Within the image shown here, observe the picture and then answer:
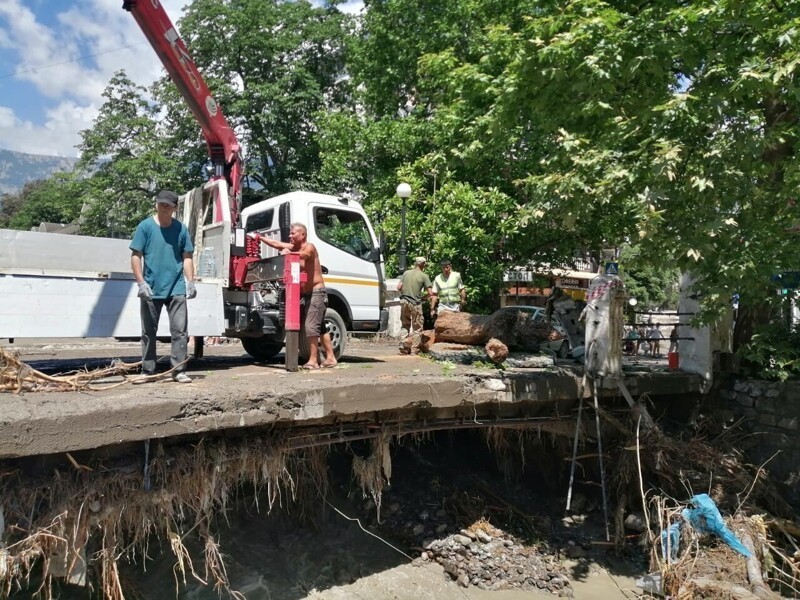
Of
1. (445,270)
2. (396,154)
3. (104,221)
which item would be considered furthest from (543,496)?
(104,221)

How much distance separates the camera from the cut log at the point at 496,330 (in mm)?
8344

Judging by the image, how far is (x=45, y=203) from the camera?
31812 mm

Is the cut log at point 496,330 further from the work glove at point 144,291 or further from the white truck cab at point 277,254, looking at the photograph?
the work glove at point 144,291

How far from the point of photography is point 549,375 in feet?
22.2

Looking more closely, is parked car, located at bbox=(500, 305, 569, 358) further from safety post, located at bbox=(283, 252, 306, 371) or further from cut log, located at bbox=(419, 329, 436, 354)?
safety post, located at bbox=(283, 252, 306, 371)

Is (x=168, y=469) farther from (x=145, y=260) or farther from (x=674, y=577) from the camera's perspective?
(x=674, y=577)

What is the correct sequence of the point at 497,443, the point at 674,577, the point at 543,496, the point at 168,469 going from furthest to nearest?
the point at 543,496
the point at 497,443
the point at 674,577
the point at 168,469

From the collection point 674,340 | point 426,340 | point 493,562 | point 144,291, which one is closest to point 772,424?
point 674,340

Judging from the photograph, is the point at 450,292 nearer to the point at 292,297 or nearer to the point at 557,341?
the point at 557,341

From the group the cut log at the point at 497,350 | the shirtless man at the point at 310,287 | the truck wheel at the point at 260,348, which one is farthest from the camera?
the truck wheel at the point at 260,348

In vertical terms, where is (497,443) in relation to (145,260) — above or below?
below

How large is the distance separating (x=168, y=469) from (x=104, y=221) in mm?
17145

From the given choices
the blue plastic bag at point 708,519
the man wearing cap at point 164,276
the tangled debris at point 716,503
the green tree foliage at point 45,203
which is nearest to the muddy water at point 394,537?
the tangled debris at point 716,503

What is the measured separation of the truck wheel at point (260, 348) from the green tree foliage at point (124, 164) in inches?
469
